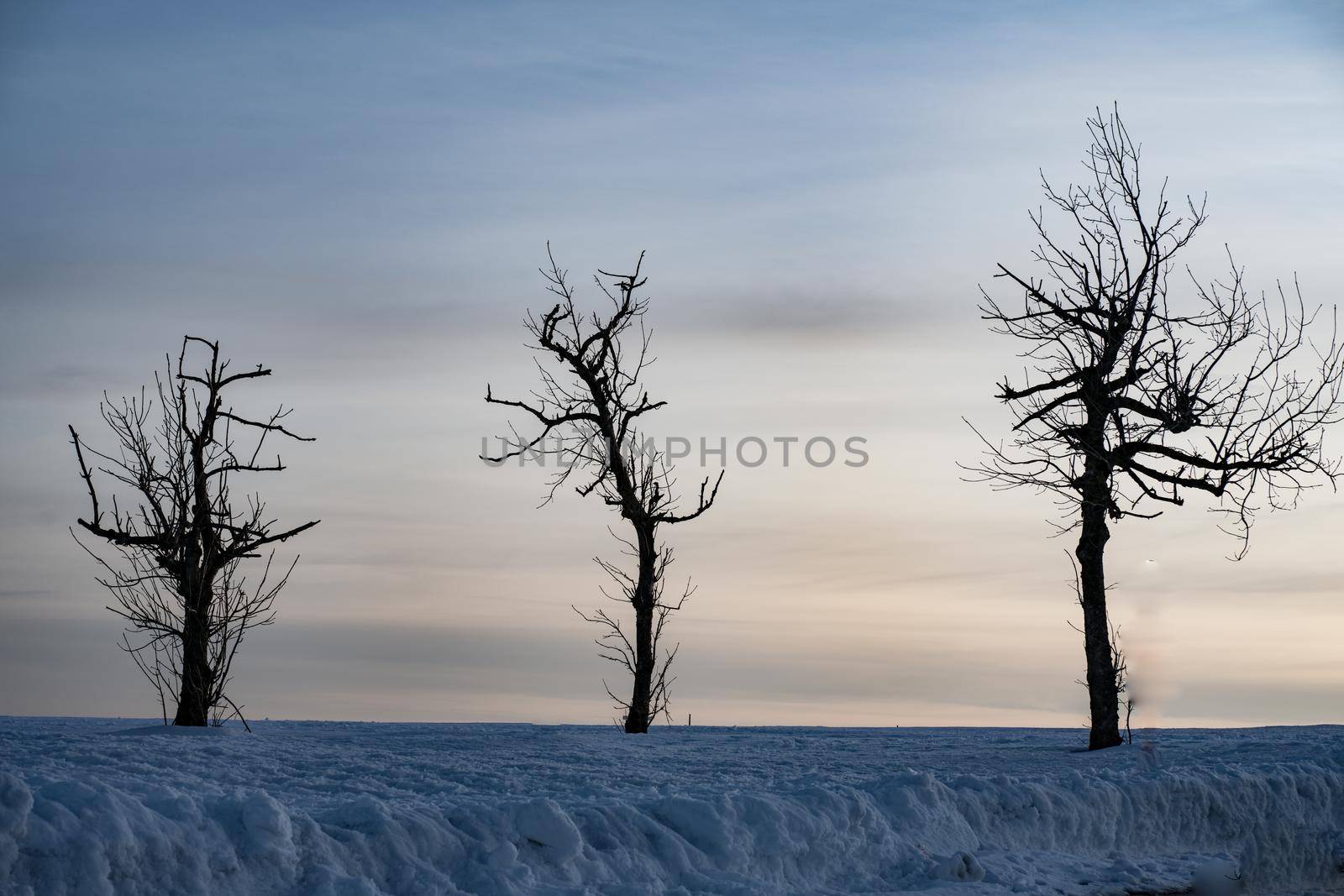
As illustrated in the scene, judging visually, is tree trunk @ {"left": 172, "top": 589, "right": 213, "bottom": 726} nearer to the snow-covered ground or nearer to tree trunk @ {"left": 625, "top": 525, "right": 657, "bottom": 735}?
the snow-covered ground

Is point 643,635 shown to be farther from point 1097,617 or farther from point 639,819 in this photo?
point 639,819

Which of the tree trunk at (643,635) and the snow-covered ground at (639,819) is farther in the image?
the tree trunk at (643,635)

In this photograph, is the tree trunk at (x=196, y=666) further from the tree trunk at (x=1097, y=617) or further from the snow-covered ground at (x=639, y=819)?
the tree trunk at (x=1097, y=617)

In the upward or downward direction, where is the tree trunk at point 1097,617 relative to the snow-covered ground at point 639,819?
upward

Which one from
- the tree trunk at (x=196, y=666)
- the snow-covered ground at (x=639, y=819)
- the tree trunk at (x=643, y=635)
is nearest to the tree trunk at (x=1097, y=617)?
the snow-covered ground at (x=639, y=819)

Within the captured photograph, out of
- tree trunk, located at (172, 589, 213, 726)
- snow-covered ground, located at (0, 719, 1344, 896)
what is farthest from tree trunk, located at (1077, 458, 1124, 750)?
tree trunk, located at (172, 589, 213, 726)

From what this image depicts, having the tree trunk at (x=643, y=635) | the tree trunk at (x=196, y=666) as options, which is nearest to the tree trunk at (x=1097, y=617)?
the tree trunk at (x=643, y=635)

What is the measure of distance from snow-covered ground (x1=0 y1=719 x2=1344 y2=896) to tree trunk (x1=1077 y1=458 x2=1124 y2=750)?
69 cm

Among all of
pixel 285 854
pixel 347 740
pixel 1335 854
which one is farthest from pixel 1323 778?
pixel 347 740

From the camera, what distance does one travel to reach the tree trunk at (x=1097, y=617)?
14.0 m

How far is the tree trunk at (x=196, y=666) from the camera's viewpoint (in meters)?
15.0

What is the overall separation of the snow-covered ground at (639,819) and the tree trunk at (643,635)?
3612 millimetres

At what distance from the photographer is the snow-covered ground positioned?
19.5 ft

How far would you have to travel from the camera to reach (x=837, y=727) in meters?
19.7
